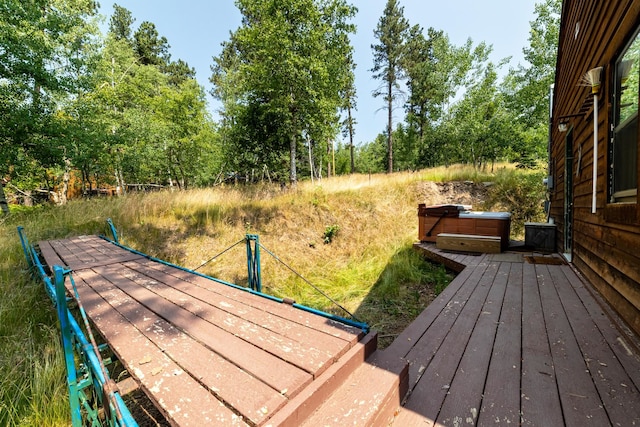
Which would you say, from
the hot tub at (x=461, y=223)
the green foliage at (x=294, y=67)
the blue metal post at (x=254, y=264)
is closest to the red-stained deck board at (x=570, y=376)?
the hot tub at (x=461, y=223)

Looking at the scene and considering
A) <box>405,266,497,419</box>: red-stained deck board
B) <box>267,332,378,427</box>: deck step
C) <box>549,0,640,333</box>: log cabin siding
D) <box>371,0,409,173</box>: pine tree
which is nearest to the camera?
<box>267,332,378,427</box>: deck step

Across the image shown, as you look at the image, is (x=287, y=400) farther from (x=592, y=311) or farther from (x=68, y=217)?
(x=68, y=217)

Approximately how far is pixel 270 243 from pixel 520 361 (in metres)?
6.63

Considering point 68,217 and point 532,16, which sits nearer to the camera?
point 68,217

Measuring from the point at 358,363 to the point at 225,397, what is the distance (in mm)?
772

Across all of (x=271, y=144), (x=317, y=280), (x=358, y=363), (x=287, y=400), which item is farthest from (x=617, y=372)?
(x=271, y=144)

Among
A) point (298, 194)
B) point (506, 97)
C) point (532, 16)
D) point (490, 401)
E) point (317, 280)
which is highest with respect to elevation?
point (532, 16)

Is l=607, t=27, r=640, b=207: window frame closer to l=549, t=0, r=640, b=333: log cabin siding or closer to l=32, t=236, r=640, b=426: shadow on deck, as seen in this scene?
l=549, t=0, r=640, b=333: log cabin siding

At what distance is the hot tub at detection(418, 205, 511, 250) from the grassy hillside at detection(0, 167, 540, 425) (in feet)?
2.62

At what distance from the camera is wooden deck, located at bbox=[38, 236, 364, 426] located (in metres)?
1.20

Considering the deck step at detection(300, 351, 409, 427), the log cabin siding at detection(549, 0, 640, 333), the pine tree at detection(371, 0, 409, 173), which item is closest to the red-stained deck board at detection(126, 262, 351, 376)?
the deck step at detection(300, 351, 409, 427)

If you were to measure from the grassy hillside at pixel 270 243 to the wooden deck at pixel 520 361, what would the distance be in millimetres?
1141

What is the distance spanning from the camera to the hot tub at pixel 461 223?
18.3 ft

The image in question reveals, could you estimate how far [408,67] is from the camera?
2005 centimetres
